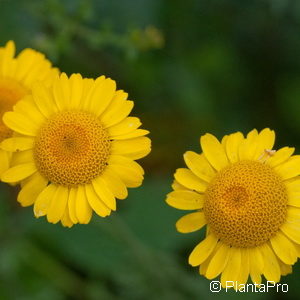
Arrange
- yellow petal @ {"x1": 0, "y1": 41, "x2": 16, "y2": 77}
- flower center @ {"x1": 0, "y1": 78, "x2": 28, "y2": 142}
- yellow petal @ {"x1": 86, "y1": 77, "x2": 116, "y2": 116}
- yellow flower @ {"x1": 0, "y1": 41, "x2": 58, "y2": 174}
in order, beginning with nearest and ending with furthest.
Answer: yellow petal @ {"x1": 86, "y1": 77, "x2": 116, "y2": 116} → flower center @ {"x1": 0, "y1": 78, "x2": 28, "y2": 142} → yellow flower @ {"x1": 0, "y1": 41, "x2": 58, "y2": 174} → yellow petal @ {"x1": 0, "y1": 41, "x2": 16, "y2": 77}

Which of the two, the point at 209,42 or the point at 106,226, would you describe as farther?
the point at 209,42

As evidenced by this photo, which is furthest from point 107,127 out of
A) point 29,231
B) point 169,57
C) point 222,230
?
point 169,57

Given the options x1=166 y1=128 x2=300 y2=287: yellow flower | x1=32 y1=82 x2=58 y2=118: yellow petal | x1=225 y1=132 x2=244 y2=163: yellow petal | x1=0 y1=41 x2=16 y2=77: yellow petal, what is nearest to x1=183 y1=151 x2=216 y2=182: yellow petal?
x1=166 y1=128 x2=300 y2=287: yellow flower

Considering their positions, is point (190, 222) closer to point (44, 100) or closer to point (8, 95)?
point (44, 100)

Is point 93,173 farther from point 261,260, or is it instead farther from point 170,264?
point 170,264

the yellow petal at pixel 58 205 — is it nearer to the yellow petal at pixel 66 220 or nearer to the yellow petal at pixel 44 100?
the yellow petal at pixel 66 220

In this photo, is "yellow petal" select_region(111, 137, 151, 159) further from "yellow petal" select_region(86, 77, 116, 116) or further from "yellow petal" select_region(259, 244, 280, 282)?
"yellow petal" select_region(259, 244, 280, 282)
